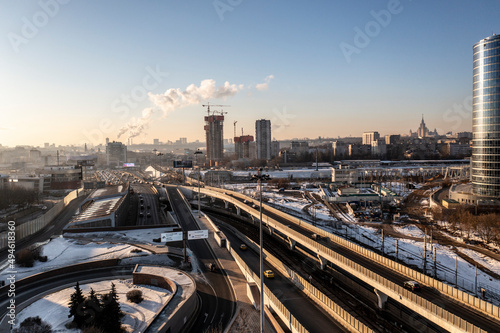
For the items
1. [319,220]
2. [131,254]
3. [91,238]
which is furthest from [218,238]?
[319,220]

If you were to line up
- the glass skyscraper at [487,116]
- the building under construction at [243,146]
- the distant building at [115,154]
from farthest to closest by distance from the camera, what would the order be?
1. the building under construction at [243,146]
2. the distant building at [115,154]
3. the glass skyscraper at [487,116]

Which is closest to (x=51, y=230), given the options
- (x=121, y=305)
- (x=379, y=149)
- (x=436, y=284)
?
(x=121, y=305)

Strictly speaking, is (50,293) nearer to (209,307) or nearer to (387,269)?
(209,307)

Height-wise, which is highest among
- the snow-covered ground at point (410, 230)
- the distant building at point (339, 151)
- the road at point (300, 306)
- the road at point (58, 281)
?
the distant building at point (339, 151)

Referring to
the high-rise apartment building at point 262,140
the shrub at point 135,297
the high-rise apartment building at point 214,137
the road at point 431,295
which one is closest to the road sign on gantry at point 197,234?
the shrub at point 135,297

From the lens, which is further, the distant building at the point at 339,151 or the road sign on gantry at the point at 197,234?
the distant building at the point at 339,151

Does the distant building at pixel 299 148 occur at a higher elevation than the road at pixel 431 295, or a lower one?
higher

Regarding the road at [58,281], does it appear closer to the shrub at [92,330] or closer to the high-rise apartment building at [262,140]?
the shrub at [92,330]
